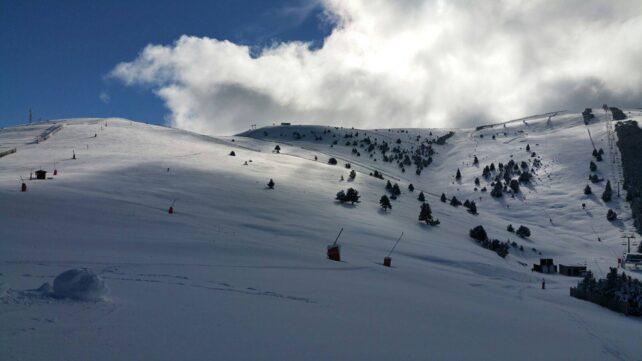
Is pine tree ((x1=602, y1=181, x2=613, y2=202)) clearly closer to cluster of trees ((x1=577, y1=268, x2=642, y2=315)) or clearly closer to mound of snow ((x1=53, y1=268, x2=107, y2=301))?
cluster of trees ((x1=577, y1=268, x2=642, y2=315))

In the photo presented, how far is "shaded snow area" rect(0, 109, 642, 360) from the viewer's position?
9258 millimetres

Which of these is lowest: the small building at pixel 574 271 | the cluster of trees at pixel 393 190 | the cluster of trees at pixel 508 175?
the small building at pixel 574 271

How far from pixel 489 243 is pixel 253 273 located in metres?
37.9

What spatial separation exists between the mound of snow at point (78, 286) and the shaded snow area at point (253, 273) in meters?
0.03

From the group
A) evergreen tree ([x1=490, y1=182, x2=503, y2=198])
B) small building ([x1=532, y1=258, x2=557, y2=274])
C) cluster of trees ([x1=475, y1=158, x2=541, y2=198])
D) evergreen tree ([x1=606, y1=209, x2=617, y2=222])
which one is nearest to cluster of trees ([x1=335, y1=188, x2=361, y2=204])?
small building ([x1=532, y1=258, x2=557, y2=274])

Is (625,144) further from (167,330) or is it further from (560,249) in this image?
(167,330)

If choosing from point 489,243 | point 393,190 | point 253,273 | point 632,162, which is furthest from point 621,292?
point 632,162

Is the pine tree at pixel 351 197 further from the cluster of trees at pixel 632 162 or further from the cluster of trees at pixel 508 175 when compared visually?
the cluster of trees at pixel 508 175

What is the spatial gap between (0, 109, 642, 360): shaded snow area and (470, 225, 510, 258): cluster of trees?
2.48 feet

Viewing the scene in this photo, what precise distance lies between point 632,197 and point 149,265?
82.5 metres

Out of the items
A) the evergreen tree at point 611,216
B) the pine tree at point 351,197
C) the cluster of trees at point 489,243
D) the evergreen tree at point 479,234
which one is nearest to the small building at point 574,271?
the cluster of trees at point 489,243

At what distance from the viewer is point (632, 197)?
78188 mm

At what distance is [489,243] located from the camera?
49.3 m

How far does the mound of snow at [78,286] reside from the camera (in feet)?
32.7
